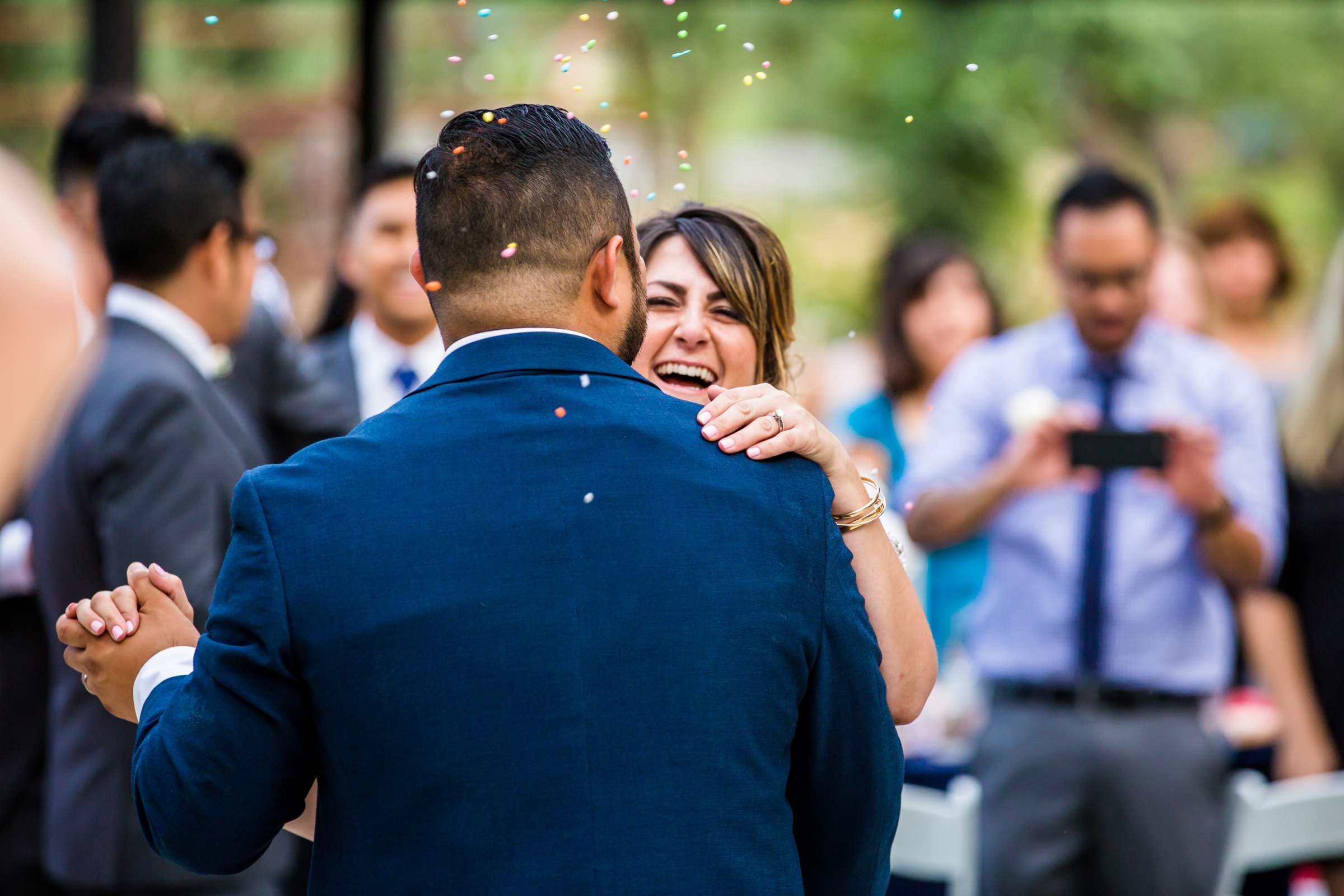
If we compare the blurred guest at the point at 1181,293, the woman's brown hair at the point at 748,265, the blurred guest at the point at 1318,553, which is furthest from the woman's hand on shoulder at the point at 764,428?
the blurred guest at the point at 1181,293

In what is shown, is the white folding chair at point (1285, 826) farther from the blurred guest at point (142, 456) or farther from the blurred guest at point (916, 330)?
the blurred guest at point (142, 456)

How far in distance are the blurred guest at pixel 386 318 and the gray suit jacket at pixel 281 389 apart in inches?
2.1

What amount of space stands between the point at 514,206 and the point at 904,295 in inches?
156

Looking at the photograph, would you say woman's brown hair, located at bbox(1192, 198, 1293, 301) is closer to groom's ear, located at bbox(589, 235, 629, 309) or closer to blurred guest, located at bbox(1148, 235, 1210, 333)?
blurred guest, located at bbox(1148, 235, 1210, 333)

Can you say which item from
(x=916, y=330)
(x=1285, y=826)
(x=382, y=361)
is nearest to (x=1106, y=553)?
(x=1285, y=826)

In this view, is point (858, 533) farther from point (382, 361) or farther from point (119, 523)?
point (382, 361)

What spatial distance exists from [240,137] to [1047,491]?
21.7 feet

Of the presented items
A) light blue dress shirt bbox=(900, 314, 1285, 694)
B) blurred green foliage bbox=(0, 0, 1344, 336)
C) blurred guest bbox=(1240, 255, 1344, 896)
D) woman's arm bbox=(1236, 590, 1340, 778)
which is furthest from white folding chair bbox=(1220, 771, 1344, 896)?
blurred green foliage bbox=(0, 0, 1344, 336)

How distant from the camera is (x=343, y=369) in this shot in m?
4.38

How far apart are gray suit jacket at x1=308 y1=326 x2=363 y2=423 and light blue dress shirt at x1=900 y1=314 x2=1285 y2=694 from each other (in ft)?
5.49

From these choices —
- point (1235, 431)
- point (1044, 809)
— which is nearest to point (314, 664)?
point (1044, 809)

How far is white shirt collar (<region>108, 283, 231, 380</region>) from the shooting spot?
3207 millimetres

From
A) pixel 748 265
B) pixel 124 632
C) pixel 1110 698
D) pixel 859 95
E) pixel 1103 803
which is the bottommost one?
pixel 1103 803

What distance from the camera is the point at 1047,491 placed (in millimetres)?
3998
